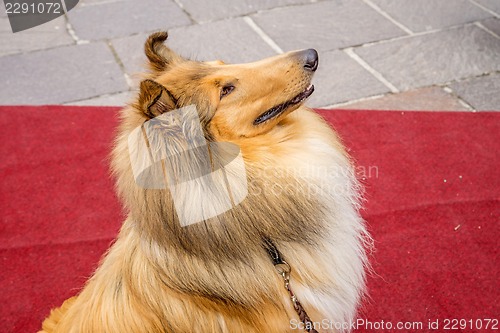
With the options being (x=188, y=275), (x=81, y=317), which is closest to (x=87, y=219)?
(x=81, y=317)

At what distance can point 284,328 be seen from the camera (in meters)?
2.04

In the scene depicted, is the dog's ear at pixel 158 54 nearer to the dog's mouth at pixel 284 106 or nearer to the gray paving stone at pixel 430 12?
the dog's mouth at pixel 284 106

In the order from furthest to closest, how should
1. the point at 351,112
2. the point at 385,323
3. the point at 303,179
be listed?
the point at 351,112 < the point at 385,323 < the point at 303,179

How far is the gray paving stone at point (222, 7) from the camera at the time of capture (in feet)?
17.1

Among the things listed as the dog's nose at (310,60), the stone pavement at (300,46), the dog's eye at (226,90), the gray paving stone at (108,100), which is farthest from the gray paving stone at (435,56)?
the dog's eye at (226,90)

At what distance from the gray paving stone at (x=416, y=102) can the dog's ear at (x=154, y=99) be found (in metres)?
2.52

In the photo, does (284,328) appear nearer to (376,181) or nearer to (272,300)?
(272,300)

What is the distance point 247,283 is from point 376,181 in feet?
5.76

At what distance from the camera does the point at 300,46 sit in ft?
15.5

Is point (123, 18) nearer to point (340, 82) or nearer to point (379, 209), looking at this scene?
point (340, 82)

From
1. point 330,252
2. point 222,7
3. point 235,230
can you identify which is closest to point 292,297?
point 330,252

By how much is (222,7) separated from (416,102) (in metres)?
2.21

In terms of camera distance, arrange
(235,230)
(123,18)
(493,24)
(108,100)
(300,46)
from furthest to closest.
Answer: (123,18), (493,24), (300,46), (108,100), (235,230)

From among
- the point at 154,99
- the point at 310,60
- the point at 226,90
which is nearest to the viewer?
the point at 154,99
